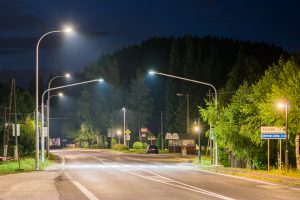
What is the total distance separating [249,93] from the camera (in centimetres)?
4069

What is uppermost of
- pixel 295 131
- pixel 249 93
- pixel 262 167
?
pixel 249 93

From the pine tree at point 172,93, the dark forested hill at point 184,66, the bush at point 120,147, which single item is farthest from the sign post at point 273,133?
the pine tree at point 172,93

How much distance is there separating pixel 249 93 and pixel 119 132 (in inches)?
2774

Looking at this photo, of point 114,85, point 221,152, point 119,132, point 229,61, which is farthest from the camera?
point 229,61

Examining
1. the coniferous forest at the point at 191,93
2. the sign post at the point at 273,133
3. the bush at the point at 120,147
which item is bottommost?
the bush at the point at 120,147

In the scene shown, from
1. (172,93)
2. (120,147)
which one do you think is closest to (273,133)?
(120,147)

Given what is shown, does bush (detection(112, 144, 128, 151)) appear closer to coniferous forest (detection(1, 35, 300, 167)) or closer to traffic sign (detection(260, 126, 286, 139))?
coniferous forest (detection(1, 35, 300, 167))

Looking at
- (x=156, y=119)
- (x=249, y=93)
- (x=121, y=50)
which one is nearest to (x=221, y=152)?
(x=249, y=93)

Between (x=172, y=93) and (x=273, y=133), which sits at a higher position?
(x=172, y=93)

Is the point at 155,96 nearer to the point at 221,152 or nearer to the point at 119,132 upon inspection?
the point at 119,132

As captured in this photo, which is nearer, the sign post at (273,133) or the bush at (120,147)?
the sign post at (273,133)

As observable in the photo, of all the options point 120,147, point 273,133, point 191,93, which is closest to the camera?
point 273,133

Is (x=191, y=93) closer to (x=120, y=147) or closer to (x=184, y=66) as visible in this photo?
(x=184, y=66)

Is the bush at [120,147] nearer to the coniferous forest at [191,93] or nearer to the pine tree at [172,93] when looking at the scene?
the coniferous forest at [191,93]
